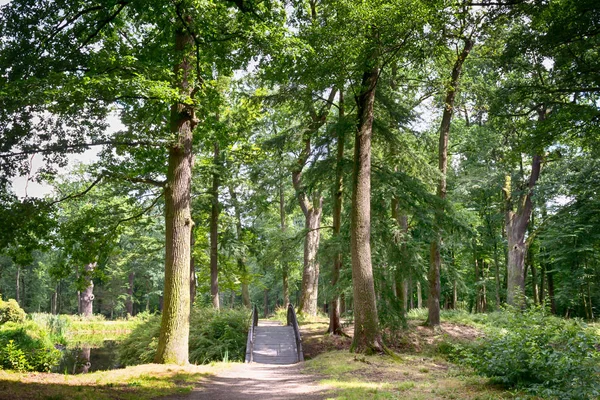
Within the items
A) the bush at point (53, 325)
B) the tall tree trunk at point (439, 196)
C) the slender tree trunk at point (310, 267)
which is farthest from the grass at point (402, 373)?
the bush at point (53, 325)

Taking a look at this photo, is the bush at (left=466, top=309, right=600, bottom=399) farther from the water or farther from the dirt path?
the water

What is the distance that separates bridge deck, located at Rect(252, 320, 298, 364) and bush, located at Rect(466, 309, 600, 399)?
21.4 ft

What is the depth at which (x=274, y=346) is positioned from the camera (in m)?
13.8

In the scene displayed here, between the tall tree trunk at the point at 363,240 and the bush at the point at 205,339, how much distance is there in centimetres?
418

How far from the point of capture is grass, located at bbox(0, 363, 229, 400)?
5.58m

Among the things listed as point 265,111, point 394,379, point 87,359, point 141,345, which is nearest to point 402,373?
point 394,379

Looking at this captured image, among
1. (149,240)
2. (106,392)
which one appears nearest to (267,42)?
(106,392)

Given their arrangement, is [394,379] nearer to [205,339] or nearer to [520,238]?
[205,339]

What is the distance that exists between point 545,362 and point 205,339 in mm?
9986

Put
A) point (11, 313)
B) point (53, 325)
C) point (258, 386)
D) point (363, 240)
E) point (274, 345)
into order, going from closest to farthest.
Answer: point (258, 386) < point (363, 240) < point (274, 345) < point (11, 313) < point (53, 325)

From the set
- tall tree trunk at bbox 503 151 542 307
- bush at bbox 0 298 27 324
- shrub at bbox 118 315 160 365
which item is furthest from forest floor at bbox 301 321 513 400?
bush at bbox 0 298 27 324

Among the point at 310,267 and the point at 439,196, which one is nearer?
the point at 439,196

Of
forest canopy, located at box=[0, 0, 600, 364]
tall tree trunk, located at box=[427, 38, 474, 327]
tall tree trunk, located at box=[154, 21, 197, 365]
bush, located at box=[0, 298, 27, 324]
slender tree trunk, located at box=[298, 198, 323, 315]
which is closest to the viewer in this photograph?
forest canopy, located at box=[0, 0, 600, 364]

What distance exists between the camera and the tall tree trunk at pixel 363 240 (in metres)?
10.6
